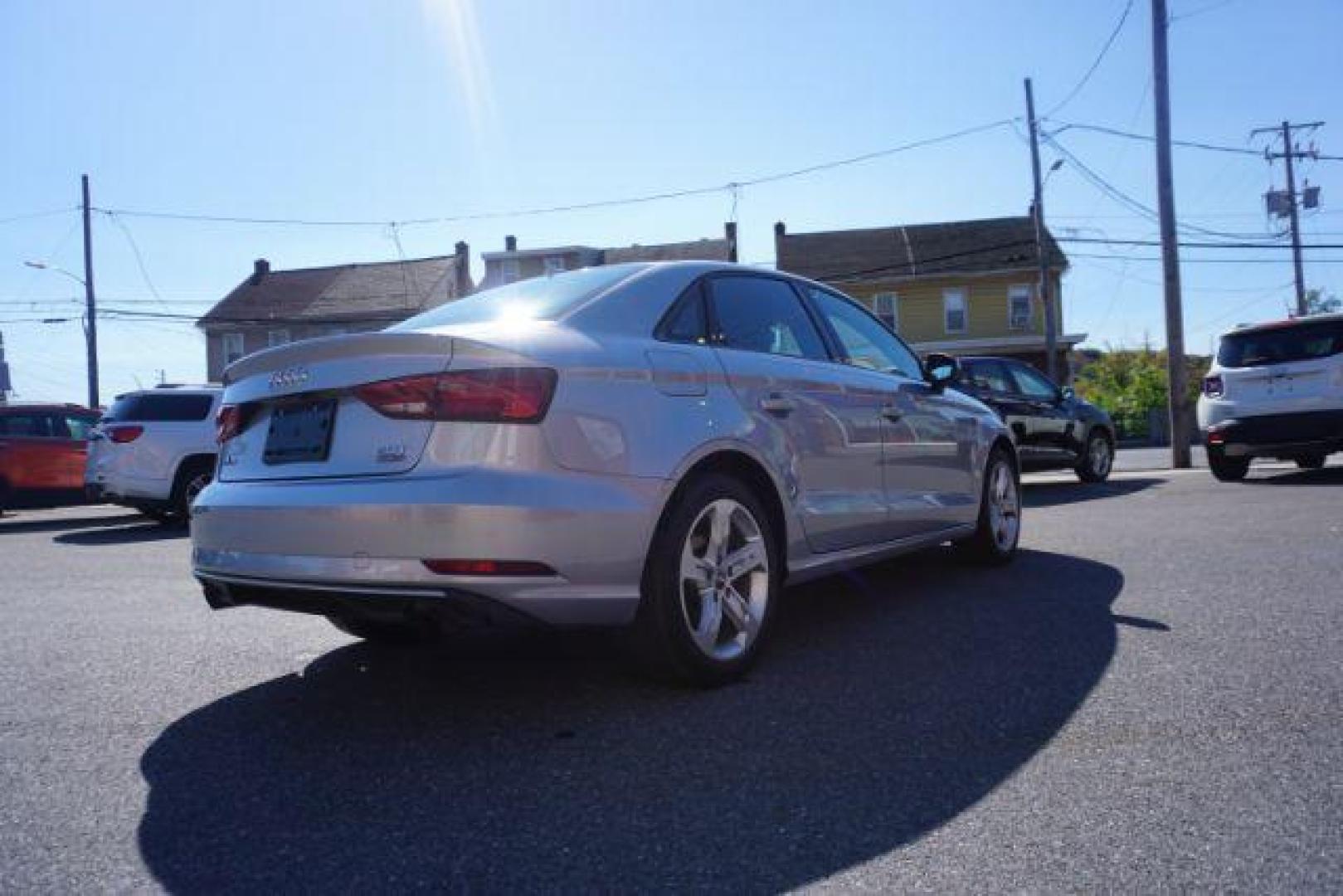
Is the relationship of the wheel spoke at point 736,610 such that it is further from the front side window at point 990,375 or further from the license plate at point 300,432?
the front side window at point 990,375

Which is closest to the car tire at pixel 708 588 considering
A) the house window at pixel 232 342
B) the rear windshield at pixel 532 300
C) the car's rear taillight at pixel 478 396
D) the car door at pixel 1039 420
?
the car's rear taillight at pixel 478 396

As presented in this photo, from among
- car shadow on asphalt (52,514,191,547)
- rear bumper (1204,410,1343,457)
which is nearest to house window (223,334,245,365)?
car shadow on asphalt (52,514,191,547)

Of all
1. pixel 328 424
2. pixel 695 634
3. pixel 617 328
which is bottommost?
pixel 695 634

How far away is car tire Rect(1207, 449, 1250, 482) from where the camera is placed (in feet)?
35.8

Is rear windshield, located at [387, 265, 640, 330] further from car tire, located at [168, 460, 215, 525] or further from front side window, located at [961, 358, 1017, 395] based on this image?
car tire, located at [168, 460, 215, 525]

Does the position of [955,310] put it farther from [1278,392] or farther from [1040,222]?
[1278,392]

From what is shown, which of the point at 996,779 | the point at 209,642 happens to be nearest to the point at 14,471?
the point at 209,642

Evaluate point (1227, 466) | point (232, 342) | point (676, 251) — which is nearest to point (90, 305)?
point (232, 342)

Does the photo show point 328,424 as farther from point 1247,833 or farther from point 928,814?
point 1247,833

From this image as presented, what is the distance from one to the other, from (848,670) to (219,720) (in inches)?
86.9

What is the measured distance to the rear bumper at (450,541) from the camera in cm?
287

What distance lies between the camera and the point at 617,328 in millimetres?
3438

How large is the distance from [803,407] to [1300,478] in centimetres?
956

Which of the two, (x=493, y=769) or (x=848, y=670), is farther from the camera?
(x=848, y=670)
